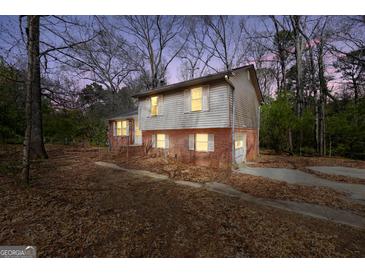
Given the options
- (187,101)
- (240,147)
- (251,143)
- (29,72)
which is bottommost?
(240,147)

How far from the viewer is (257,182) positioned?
614 centimetres


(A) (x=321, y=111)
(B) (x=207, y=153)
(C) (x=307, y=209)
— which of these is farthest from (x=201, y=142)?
(A) (x=321, y=111)

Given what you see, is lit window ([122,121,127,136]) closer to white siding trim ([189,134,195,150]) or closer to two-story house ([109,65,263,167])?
two-story house ([109,65,263,167])

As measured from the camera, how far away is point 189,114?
9492 mm

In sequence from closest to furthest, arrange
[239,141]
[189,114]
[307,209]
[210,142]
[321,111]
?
[307,209] → [210,142] → [189,114] → [239,141] → [321,111]

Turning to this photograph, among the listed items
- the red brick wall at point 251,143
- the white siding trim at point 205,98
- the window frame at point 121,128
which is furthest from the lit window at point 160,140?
the window frame at point 121,128

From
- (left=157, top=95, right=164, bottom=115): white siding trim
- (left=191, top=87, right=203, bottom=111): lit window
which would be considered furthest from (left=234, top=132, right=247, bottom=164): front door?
(left=157, top=95, right=164, bottom=115): white siding trim

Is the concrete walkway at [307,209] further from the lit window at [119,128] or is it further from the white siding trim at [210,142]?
the lit window at [119,128]

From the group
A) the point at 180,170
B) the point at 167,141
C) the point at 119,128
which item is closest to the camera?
the point at 180,170

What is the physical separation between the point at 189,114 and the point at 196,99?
94 cm

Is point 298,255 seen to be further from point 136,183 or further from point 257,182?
point 136,183

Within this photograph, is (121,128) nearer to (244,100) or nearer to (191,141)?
(191,141)

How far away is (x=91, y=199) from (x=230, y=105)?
704 cm
